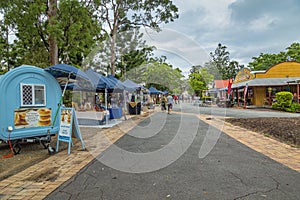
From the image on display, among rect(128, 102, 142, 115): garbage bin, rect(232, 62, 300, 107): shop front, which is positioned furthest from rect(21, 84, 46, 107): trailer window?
rect(232, 62, 300, 107): shop front

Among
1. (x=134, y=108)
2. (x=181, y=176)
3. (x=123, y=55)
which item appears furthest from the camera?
(x=123, y=55)

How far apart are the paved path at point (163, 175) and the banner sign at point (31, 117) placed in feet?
4.09

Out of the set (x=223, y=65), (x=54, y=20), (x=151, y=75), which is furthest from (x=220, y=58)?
(x=54, y=20)

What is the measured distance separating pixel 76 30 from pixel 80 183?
24.2 feet

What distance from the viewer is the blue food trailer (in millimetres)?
5081

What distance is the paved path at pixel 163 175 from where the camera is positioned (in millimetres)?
3014

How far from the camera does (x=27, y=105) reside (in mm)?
5461

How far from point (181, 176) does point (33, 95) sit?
4.44 meters

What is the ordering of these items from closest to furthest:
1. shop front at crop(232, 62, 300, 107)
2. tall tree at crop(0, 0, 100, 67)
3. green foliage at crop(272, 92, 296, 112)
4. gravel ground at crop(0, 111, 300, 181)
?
gravel ground at crop(0, 111, 300, 181) < tall tree at crop(0, 0, 100, 67) < green foliage at crop(272, 92, 296, 112) < shop front at crop(232, 62, 300, 107)

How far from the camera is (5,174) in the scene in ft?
12.6

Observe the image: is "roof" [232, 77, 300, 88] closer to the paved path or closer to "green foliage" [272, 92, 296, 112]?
"green foliage" [272, 92, 296, 112]

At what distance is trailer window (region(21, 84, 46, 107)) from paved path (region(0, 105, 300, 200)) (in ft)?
5.46

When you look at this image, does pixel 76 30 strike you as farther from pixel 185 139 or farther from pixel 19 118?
pixel 185 139

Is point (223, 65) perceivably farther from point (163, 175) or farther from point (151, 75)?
point (163, 175)
